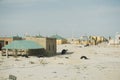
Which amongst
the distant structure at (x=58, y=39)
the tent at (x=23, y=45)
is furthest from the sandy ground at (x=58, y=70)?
the distant structure at (x=58, y=39)

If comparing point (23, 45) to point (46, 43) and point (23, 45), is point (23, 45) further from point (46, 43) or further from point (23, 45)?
point (46, 43)

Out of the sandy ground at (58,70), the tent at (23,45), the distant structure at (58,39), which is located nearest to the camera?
the sandy ground at (58,70)

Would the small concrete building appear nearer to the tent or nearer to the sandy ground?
the tent

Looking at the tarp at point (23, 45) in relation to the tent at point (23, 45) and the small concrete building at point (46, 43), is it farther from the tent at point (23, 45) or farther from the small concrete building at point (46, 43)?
the small concrete building at point (46, 43)

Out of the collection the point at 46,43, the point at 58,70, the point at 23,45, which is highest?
the point at 46,43

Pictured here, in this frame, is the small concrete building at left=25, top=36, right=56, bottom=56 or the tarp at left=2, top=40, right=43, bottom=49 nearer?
the tarp at left=2, top=40, right=43, bottom=49

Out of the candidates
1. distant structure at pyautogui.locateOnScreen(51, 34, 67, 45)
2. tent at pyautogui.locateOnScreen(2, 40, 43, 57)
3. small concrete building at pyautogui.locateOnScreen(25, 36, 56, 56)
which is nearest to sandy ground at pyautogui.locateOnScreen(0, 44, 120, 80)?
tent at pyautogui.locateOnScreen(2, 40, 43, 57)

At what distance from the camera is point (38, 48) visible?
108ft

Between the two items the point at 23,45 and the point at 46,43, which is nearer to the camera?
the point at 23,45

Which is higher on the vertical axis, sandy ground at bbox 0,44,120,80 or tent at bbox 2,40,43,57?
tent at bbox 2,40,43,57

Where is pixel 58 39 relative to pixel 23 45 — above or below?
above

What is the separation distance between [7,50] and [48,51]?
640 centimetres

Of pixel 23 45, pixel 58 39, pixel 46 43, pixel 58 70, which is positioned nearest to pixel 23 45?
pixel 23 45

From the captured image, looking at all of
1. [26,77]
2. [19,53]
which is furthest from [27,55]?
[26,77]
